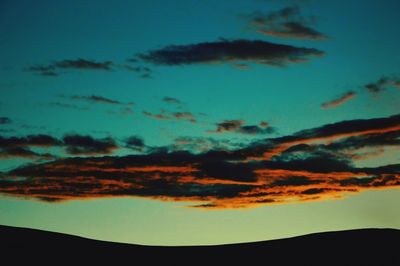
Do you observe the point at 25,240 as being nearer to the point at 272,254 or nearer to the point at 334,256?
the point at 272,254

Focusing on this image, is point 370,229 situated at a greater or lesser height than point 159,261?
greater

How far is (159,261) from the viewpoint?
41656 millimetres

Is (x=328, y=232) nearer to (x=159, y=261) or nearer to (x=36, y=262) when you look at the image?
(x=159, y=261)

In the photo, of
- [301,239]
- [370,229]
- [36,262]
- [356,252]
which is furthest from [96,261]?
[370,229]

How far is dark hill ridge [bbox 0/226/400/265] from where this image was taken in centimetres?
3925

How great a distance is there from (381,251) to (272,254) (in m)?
8.51

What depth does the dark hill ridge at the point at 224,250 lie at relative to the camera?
39.2 m

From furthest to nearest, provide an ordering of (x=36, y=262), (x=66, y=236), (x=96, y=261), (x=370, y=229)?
(x=370, y=229) < (x=66, y=236) < (x=96, y=261) < (x=36, y=262)

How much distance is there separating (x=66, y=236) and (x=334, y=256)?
21532mm

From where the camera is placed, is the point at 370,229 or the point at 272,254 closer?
the point at 272,254

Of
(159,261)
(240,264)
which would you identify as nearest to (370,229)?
(240,264)

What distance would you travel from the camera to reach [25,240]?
40.1m

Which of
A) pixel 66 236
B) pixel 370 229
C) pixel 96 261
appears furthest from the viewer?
pixel 370 229

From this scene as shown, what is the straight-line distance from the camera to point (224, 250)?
1768 inches
